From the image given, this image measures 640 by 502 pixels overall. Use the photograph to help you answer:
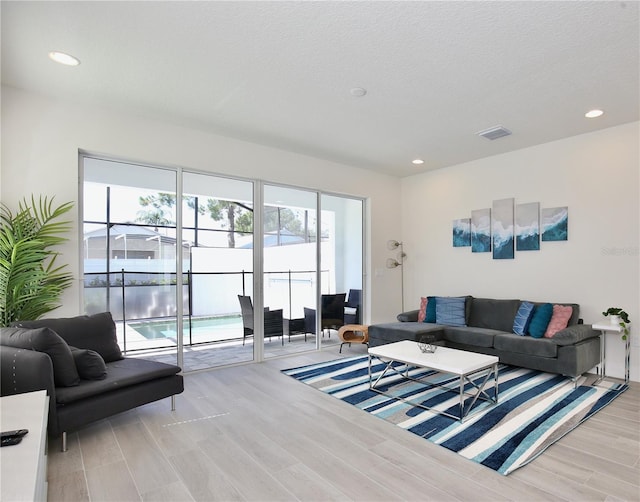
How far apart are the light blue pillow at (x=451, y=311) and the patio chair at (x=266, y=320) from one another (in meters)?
2.28

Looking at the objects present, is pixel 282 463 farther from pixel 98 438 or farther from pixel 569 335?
pixel 569 335

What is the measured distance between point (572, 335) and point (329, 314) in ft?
10.3

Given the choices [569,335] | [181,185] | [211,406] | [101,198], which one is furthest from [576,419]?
[101,198]

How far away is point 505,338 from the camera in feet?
14.2

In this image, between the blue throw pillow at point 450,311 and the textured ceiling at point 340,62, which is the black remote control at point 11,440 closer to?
the textured ceiling at point 340,62

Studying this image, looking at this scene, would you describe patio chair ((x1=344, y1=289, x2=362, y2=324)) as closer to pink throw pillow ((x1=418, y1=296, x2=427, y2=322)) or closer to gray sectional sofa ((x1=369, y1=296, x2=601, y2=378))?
gray sectional sofa ((x1=369, y1=296, x2=601, y2=378))

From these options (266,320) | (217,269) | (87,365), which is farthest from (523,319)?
(87,365)

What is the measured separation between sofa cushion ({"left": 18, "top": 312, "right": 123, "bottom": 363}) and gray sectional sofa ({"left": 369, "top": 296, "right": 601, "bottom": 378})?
3.21 m

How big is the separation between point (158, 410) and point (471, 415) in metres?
2.68

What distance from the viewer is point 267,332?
5.04m

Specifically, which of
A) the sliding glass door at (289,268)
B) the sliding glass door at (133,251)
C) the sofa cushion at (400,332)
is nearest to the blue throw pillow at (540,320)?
the sofa cushion at (400,332)

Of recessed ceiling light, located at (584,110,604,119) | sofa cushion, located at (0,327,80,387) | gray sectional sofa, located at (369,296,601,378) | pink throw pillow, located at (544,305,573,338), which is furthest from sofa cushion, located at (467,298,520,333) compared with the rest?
sofa cushion, located at (0,327,80,387)

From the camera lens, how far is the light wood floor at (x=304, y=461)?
2.09 m

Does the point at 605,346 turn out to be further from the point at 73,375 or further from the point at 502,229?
the point at 73,375
